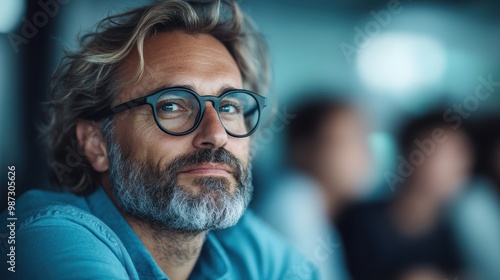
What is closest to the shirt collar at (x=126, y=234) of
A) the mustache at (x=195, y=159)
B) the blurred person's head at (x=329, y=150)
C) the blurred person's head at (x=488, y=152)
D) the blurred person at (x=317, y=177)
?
the mustache at (x=195, y=159)

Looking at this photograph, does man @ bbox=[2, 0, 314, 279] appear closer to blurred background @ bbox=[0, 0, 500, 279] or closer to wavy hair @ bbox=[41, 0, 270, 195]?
wavy hair @ bbox=[41, 0, 270, 195]

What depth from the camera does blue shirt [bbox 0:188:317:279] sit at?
599mm

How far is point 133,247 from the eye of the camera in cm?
77

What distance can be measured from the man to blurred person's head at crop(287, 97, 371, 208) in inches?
22.8

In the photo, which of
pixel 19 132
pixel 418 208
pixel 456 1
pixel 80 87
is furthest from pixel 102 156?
pixel 456 1

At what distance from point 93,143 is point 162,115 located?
0.18 metres

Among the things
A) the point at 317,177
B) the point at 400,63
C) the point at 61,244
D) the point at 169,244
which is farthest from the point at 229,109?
the point at 400,63

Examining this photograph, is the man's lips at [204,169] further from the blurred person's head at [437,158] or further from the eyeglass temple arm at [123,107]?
the blurred person's head at [437,158]

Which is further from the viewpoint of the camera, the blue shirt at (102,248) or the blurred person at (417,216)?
the blurred person at (417,216)

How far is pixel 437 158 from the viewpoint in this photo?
4.89 ft

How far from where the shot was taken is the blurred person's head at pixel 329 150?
1522mm

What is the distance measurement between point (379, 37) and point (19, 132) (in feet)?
6.68

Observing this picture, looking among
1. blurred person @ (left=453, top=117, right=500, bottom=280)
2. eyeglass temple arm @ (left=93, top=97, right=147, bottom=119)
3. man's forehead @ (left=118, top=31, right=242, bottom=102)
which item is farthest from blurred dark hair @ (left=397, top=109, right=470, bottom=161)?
eyeglass temple arm @ (left=93, top=97, right=147, bottom=119)

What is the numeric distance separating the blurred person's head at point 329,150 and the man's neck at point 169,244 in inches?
28.0
